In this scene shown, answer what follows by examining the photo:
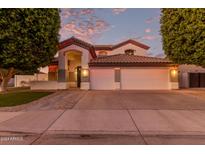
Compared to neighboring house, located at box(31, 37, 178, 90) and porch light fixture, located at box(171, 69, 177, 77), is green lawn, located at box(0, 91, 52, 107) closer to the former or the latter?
neighboring house, located at box(31, 37, 178, 90)

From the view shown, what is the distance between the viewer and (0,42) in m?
16.7

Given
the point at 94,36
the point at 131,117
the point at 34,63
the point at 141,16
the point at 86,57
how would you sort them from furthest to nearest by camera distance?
1. the point at 94,36
2. the point at 141,16
3. the point at 86,57
4. the point at 34,63
5. the point at 131,117

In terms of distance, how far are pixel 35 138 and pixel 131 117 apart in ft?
14.4

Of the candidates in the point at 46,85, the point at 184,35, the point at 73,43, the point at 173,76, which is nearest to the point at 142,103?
the point at 184,35

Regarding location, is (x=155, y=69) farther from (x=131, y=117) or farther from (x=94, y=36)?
(x=131, y=117)

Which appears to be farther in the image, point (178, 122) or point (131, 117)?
point (131, 117)

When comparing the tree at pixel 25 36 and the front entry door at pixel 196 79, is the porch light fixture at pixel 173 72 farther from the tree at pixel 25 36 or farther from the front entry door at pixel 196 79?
the tree at pixel 25 36

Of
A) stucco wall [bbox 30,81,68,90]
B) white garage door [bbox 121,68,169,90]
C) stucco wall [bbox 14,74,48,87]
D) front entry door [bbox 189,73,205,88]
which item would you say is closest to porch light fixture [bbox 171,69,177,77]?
white garage door [bbox 121,68,169,90]

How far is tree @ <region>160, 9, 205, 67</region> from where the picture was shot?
Answer: 15.4 m

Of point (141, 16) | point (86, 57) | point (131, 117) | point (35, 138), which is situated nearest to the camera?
point (35, 138)

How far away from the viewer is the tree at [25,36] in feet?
53.8

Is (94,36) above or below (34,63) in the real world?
above

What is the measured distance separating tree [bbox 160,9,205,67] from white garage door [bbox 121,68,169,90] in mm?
6105

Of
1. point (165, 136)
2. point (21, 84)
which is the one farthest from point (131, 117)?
point (21, 84)
